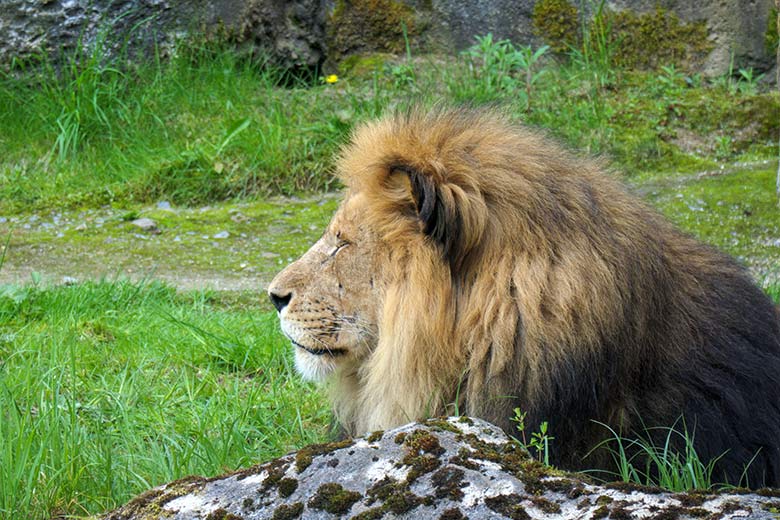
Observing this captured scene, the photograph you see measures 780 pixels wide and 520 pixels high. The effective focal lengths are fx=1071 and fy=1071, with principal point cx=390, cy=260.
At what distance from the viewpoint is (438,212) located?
2.54m

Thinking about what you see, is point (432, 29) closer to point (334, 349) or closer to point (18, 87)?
point (18, 87)

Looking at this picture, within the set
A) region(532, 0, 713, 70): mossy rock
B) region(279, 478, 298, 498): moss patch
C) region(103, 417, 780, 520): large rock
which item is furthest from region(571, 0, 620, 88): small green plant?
region(279, 478, 298, 498): moss patch

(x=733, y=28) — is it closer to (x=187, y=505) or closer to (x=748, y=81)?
(x=748, y=81)

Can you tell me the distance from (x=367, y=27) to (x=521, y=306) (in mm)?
6055

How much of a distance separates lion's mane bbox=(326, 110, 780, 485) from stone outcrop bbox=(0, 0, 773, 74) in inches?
210

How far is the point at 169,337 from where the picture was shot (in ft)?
14.1

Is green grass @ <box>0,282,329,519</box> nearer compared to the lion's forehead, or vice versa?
green grass @ <box>0,282,329,519</box>

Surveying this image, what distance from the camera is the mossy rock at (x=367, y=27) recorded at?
319 inches

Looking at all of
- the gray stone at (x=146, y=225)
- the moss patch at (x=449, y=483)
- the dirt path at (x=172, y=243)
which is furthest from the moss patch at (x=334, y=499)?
the gray stone at (x=146, y=225)

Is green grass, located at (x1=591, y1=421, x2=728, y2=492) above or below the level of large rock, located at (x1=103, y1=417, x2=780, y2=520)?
below

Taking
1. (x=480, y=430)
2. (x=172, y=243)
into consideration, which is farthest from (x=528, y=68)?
(x=480, y=430)

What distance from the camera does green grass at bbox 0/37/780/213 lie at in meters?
6.90

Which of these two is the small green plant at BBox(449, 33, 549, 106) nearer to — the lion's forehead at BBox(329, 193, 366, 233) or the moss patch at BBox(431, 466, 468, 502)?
the lion's forehead at BBox(329, 193, 366, 233)

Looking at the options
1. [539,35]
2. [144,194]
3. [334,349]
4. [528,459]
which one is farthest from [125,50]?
[528,459]
